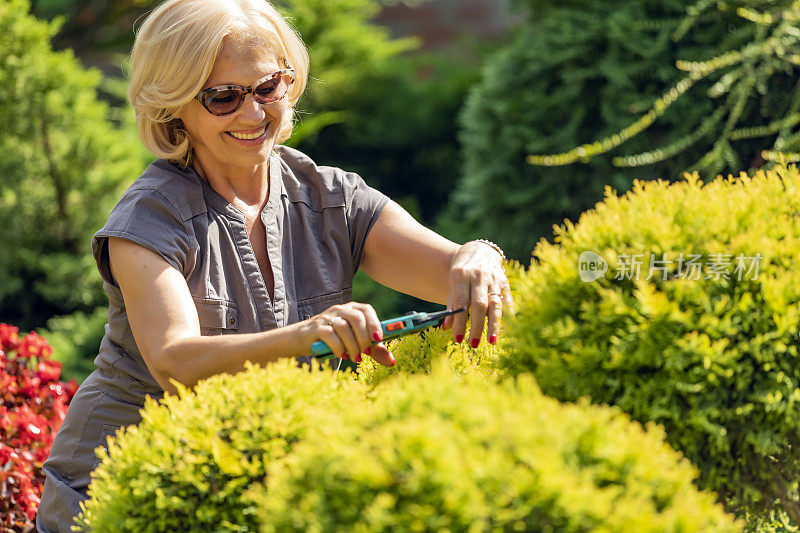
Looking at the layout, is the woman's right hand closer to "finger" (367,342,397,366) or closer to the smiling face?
"finger" (367,342,397,366)

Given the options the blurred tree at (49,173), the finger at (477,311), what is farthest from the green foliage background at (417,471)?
the blurred tree at (49,173)

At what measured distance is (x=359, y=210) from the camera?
2596 mm

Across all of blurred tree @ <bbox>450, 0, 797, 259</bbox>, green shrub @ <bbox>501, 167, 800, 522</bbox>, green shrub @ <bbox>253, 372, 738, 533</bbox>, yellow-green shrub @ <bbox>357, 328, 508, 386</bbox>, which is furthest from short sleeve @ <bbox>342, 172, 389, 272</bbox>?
blurred tree @ <bbox>450, 0, 797, 259</bbox>

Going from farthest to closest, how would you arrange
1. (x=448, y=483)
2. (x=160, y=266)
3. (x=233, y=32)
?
(x=233, y=32) → (x=160, y=266) → (x=448, y=483)

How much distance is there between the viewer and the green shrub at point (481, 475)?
1.20m

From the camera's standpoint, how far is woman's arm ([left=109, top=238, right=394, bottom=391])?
1799mm

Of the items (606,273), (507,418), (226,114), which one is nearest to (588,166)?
(226,114)

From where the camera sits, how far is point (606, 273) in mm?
1651

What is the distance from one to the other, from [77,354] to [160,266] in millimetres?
3043

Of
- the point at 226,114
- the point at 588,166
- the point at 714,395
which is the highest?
the point at 226,114

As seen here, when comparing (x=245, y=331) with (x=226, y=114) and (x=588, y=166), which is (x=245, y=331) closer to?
(x=226, y=114)

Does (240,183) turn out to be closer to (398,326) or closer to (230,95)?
(230,95)

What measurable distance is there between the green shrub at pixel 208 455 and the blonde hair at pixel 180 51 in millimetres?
1037

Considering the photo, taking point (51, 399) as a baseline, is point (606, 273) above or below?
above
